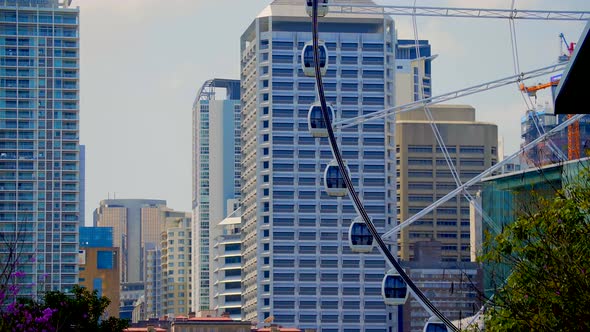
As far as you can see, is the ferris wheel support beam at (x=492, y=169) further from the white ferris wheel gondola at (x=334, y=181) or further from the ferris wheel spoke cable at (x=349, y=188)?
the white ferris wheel gondola at (x=334, y=181)

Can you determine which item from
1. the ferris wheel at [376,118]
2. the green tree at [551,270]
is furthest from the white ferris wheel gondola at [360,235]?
the green tree at [551,270]

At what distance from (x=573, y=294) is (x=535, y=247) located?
3.38 m

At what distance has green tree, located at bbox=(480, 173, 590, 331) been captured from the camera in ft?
99.5

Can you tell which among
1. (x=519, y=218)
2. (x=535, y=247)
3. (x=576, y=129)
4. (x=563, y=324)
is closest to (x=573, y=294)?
(x=563, y=324)

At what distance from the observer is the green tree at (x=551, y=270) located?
30312 mm

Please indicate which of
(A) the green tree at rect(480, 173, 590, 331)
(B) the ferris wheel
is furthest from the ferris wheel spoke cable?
(A) the green tree at rect(480, 173, 590, 331)

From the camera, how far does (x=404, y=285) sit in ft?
254

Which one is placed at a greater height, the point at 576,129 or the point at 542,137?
the point at 576,129

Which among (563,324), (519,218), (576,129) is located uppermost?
(576,129)

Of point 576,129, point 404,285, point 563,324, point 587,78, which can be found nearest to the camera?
point 587,78

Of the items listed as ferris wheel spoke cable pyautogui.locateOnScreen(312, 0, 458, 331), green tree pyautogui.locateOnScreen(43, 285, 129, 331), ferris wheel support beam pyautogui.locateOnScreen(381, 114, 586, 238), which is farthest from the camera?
green tree pyautogui.locateOnScreen(43, 285, 129, 331)

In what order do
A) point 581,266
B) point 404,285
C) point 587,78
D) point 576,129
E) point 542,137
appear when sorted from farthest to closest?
point 576,129, point 404,285, point 542,137, point 581,266, point 587,78

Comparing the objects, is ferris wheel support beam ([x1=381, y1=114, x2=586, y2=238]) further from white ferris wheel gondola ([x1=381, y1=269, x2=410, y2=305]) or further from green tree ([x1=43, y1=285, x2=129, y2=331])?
green tree ([x1=43, y1=285, x2=129, y2=331])

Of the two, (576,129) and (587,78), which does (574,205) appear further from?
(576,129)
